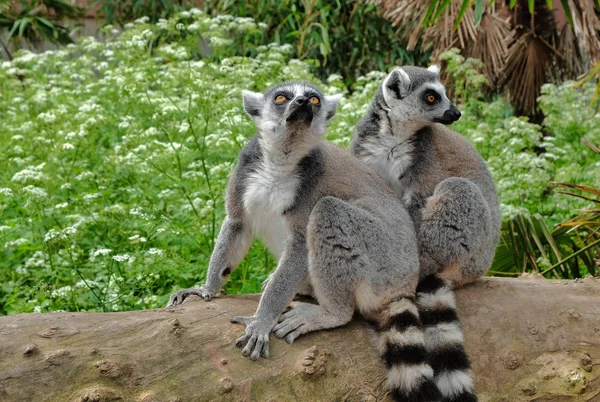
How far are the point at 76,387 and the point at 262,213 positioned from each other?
132cm

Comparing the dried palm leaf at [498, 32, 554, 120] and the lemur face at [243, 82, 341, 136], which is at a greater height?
the lemur face at [243, 82, 341, 136]

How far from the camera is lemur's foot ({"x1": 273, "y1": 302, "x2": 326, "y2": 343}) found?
348 cm

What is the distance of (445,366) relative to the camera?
341cm

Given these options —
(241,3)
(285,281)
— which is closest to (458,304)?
(285,281)

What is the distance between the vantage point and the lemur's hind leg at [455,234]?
161 inches

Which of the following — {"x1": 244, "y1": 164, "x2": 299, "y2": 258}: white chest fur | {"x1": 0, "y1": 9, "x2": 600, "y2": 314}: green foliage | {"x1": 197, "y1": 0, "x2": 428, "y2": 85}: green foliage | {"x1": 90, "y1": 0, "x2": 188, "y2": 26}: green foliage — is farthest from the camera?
{"x1": 90, "y1": 0, "x2": 188, "y2": 26}: green foliage

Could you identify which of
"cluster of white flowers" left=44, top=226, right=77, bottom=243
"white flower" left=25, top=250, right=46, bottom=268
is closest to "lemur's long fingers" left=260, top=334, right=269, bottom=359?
"cluster of white flowers" left=44, top=226, right=77, bottom=243

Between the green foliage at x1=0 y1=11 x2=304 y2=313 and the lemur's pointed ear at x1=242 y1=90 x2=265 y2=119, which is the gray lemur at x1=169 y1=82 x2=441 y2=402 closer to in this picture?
the lemur's pointed ear at x1=242 y1=90 x2=265 y2=119

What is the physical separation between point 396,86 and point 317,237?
1636 mm

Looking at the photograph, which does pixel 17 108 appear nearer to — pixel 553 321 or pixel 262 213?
pixel 262 213

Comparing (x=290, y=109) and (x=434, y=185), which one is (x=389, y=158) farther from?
(x=290, y=109)

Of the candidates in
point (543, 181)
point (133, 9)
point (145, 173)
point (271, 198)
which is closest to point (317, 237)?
point (271, 198)

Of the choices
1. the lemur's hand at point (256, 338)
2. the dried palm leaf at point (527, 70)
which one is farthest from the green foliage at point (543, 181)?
the lemur's hand at point (256, 338)

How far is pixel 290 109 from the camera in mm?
3805
